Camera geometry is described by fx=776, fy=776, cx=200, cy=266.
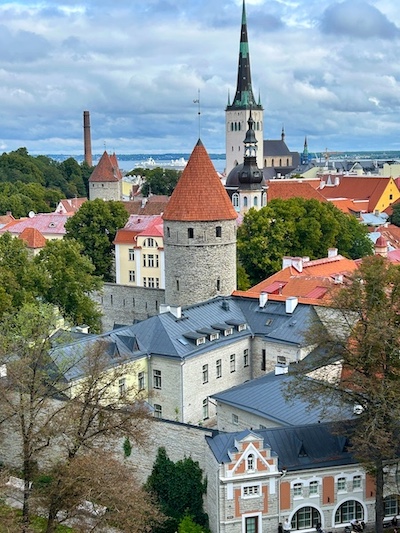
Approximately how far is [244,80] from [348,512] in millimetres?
91227

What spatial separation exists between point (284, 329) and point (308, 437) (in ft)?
34.3

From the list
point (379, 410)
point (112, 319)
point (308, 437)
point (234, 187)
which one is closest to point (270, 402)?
point (308, 437)

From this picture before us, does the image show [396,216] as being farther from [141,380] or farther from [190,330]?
[141,380]

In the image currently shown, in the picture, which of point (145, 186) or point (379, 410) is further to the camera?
point (145, 186)

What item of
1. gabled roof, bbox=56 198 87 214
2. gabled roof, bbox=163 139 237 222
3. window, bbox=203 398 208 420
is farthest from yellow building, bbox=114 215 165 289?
gabled roof, bbox=56 198 87 214

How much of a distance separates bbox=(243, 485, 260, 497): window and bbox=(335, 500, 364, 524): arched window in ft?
9.79

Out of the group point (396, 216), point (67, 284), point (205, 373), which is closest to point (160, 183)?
point (396, 216)

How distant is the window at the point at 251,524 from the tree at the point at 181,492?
5.00ft

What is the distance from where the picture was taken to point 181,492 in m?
25.3

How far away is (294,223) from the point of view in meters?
53.2

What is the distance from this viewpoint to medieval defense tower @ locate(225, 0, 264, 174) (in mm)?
107062

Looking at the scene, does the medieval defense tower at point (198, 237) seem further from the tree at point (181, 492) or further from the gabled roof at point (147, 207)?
the gabled roof at point (147, 207)

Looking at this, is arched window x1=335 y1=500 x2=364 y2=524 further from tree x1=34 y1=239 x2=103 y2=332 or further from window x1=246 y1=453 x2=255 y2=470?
tree x1=34 y1=239 x2=103 y2=332

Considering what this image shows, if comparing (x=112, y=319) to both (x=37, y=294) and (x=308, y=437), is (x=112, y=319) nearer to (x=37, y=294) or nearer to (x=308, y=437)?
(x=37, y=294)
